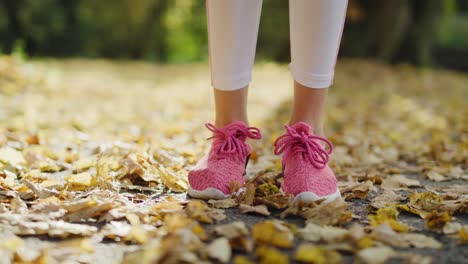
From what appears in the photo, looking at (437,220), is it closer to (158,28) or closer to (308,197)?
(308,197)

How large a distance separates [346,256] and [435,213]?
12.1 inches

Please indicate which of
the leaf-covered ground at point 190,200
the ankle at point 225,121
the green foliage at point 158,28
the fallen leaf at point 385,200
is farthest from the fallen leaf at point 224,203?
the green foliage at point 158,28

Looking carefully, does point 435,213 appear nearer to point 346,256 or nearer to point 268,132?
point 346,256

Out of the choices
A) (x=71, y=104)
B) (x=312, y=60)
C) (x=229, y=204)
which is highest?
(x=312, y=60)

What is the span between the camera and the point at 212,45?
4.73 ft

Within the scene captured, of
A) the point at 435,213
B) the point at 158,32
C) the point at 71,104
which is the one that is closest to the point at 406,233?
the point at 435,213

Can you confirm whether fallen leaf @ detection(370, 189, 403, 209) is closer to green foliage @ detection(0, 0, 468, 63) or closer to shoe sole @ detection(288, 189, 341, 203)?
shoe sole @ detection(288, 189, 341, 203)

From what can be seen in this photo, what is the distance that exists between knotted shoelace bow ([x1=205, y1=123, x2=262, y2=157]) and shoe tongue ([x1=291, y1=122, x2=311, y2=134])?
4.1 inches

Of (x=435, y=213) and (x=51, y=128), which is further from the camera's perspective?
(x=51, y=128)

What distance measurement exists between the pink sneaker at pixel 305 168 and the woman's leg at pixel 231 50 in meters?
0.16

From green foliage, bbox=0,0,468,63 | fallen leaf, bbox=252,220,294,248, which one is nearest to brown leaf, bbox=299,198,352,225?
fallen leaf, bbox=252,220,294,248

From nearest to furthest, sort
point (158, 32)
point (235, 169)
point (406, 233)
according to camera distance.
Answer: point (406, 233)
point (235, 169)
point (158, 32)

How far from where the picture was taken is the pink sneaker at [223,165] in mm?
1368

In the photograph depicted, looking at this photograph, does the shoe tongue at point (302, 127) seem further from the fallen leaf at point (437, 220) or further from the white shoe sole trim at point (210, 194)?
the fallen leaf at point (437, 220)
